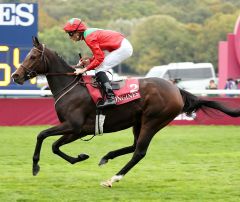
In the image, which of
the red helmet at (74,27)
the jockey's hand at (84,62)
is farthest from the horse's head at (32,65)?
the jockey's hand at (84,62)

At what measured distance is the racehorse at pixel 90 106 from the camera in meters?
9.04

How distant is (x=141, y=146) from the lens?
9.12 m

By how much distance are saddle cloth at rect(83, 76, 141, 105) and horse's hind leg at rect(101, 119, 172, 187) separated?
15.2 inches

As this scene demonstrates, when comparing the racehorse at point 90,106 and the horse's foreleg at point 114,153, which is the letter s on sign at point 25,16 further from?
the horse's foreleg at point 114,153

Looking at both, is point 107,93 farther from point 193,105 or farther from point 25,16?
point 25,16

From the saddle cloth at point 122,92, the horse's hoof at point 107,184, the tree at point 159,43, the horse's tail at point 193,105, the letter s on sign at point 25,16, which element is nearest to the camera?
the horse's hoof at point 107,184

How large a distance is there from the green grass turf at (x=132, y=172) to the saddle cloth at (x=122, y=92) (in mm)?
1009

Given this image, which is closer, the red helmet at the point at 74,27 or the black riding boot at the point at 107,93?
the black riding boot at the point at 107,93

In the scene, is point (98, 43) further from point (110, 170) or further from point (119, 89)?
point (110, 170)

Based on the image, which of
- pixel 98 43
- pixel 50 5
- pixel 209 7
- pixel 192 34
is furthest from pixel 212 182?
pixel 50 5

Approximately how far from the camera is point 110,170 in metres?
10.5

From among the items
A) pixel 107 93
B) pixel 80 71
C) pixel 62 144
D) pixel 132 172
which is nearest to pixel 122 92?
pixel 107 93

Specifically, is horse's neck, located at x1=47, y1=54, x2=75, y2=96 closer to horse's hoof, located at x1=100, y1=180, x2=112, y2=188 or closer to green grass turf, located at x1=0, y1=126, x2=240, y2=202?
green grass turf, located at x1=0, y1=126, x2=240, y2=202

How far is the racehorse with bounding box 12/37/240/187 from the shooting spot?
9039 millimetres
